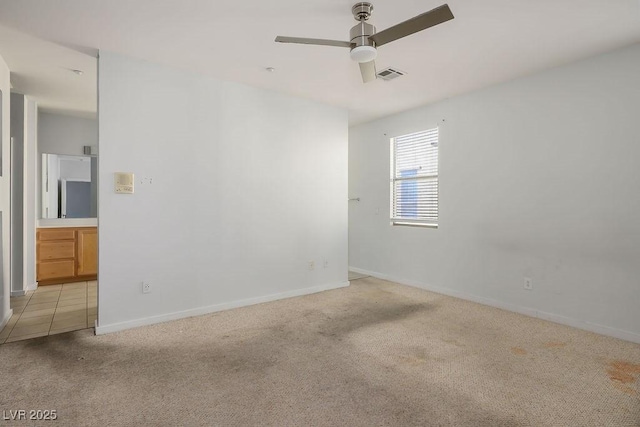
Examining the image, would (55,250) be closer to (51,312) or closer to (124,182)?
(51,312)

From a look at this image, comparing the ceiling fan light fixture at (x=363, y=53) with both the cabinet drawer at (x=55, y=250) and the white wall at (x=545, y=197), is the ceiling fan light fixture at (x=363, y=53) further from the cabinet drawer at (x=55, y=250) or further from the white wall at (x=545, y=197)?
the cabinet drawer at (x=55, y=250)

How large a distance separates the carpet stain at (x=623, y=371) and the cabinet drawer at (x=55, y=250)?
6312 millimetres

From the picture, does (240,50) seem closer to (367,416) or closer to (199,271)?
(199,271)

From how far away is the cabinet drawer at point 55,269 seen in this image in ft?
16.0

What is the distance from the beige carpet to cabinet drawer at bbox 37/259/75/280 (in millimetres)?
2536

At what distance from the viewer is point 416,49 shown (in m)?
2.97

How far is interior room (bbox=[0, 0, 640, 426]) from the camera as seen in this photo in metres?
2.17

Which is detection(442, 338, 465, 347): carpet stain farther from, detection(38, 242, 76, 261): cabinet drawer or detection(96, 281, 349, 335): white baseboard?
detection(38, 242, 76, 261): cabinet drawer

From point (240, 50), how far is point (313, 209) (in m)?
2.11

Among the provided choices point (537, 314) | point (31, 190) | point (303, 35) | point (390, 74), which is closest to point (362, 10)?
point (303, 35)

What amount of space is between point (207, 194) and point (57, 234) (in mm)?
3017

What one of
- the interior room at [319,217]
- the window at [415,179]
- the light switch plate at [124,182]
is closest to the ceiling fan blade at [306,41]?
the interior room at [319,217]

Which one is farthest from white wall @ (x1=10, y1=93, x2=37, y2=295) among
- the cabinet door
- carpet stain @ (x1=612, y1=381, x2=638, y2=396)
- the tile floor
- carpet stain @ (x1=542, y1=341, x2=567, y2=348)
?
carpet stain @ (x1=612, y1=381, x2=638, y2=396)

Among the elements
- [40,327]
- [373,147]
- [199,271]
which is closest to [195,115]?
[199,271]
